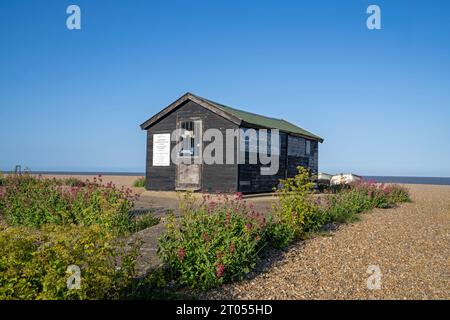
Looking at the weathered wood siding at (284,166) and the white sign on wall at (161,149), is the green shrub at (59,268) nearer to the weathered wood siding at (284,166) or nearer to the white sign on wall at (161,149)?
the weathered wood siding at (284,166)

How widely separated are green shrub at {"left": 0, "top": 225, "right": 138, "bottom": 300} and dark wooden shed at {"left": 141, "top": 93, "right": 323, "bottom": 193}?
12268mm

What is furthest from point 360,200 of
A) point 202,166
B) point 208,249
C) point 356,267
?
point 208,249

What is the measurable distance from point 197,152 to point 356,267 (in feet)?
40.5

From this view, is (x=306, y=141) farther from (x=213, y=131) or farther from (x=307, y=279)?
(x=307, y=279)

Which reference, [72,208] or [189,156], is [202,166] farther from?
[72,208]

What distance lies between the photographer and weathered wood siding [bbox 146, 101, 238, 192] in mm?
17609

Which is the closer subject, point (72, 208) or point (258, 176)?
point (72, 208)

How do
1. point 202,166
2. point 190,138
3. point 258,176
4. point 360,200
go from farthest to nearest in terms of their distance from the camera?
point 190,138 < point 258,176 < point 202,166 < point 360,200

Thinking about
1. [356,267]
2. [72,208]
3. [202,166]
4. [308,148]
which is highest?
[308,148]

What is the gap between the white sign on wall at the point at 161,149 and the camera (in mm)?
19375

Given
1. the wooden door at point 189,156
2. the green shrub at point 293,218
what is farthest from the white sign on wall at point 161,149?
the green shrub at point 293,218

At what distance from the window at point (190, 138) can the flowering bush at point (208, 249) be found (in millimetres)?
11508

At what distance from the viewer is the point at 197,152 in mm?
18594
